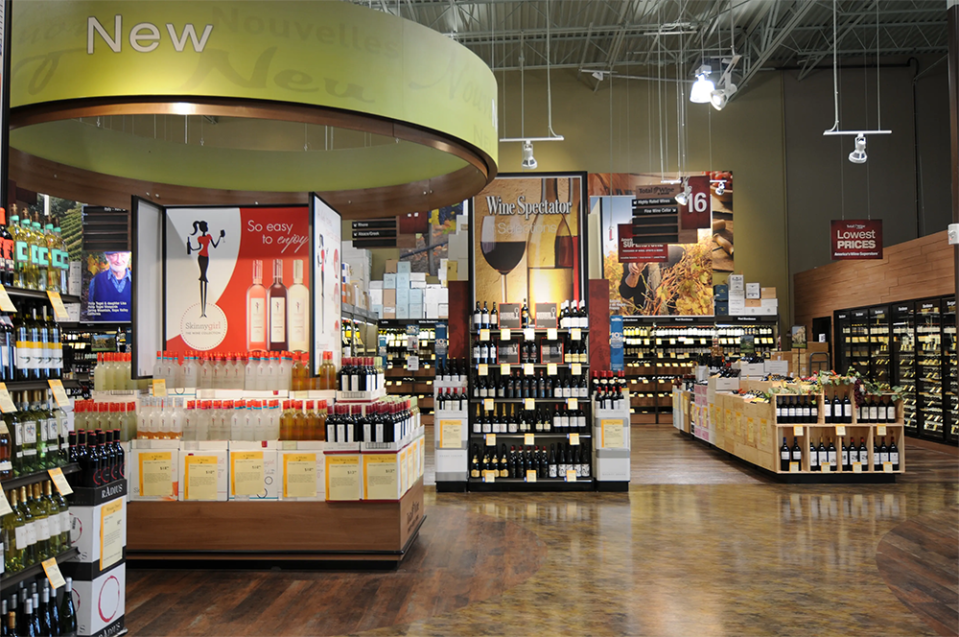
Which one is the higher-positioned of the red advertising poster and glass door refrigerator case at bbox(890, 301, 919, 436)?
the red advertising poster

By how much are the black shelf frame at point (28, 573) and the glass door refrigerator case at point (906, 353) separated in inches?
466

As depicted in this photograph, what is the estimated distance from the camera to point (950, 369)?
10719 millimetres

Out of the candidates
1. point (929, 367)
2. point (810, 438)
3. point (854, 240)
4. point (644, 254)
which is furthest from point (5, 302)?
point (929, 367)

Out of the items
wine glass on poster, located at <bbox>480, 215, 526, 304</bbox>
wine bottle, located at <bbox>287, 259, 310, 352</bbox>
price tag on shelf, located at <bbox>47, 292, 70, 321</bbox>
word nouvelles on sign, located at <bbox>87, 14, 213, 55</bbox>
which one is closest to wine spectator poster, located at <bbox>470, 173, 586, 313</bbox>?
wine glass on poster, located at <bbox>480, 215, 526, 304</bbox>

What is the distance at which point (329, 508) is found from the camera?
4.92m

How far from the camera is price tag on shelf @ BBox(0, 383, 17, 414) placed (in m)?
2.66

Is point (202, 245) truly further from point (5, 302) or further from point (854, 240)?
point (854, 240)

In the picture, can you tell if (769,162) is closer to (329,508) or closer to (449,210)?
(449,210)

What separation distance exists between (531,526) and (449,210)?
1116 cm

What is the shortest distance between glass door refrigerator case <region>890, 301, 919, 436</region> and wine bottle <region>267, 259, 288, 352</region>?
33.0 ft

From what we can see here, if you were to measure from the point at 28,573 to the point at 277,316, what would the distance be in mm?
3048

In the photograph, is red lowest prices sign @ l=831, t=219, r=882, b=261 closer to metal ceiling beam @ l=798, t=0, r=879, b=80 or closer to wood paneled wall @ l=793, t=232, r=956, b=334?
wood paneled wall @ l=793, t=232, r=956, b=334

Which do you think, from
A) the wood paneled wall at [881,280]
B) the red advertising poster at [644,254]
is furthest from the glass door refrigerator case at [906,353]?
the red advertising poster at [644,254]

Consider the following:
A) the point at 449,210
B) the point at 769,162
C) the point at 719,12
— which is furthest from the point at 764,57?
the point at 449,210
